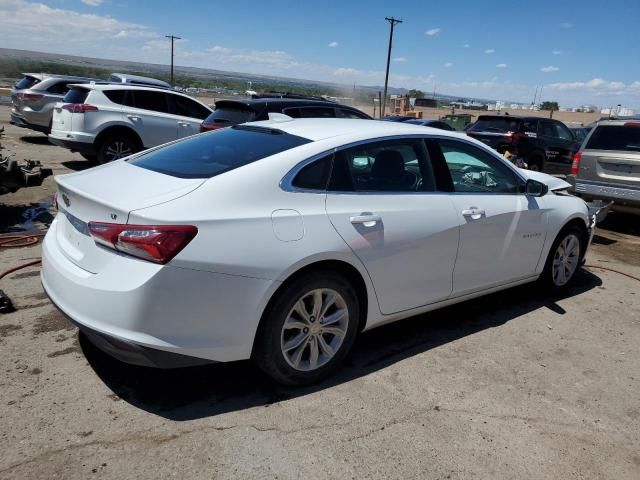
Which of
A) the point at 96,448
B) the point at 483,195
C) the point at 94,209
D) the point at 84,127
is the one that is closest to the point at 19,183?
the point at 84,127

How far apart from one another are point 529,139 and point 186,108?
8.28 metres

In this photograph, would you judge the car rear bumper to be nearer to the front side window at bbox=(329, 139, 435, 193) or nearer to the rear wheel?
the front side window at bbox=(329, 139, 435, 193)

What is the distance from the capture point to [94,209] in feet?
9.46

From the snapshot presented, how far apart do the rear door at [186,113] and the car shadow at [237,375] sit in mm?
7800

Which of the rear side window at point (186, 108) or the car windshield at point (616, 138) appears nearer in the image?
the car windshield at point (616, 138)

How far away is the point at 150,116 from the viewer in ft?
34.1

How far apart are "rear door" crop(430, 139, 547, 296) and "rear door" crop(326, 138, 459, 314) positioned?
0.56 feet

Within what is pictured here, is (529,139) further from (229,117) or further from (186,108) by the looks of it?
(186,108)

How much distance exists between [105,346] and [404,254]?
1.91m

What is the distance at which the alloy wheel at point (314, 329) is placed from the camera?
123 inches

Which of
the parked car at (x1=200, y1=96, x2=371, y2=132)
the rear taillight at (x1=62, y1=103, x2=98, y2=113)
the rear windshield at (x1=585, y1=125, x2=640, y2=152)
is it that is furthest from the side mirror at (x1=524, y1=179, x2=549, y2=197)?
the rear taillight at (x1=62, y1=103, x2=98, y2=113)

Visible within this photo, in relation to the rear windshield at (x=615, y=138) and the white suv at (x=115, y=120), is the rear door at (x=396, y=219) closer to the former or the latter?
→ the rear windshield at (x=615, y=138)

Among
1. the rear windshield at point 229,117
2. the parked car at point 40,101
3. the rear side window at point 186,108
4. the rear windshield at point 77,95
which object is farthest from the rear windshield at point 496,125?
the parked car at point 40,101

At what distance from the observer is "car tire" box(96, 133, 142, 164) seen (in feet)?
32.3
